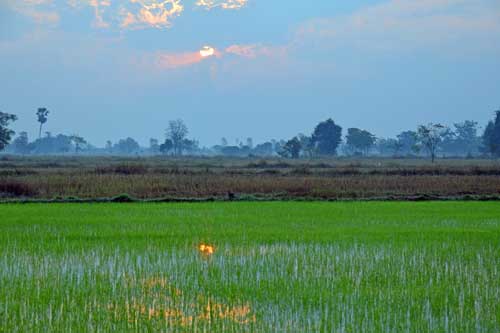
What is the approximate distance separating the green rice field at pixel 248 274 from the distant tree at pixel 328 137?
85.9 meters

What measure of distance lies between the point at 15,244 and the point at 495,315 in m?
9.14

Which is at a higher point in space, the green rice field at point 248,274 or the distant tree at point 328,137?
the distant tree at point 328,137

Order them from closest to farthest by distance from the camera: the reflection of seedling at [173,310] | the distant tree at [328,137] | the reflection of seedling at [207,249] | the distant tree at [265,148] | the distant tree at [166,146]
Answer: the reflection of seedling at [173,310] < the reflection of seedling at [207,249] < the distant tree at [328,137] < the distant tree at [166,146] < the distant tree at [265,148]

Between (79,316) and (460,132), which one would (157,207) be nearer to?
(79,316)

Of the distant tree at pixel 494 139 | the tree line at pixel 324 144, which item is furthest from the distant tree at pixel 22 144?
the distant tree at pixel 494 139

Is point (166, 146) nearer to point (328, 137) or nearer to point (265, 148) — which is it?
point (328, 137)

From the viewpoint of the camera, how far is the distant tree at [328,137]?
102 meters

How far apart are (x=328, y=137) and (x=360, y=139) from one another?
65.3 feet

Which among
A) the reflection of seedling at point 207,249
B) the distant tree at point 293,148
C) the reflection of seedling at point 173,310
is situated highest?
the distant tree at point 293,148

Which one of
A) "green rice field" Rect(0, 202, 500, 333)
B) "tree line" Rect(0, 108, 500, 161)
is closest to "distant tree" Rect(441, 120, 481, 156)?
"tree line" Rect(0, 108, 500, 161)

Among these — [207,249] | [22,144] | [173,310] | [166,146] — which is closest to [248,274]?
[173,310]

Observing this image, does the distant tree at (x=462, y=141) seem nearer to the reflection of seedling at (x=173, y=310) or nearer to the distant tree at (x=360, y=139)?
the distant tree at (x=360, y=139)

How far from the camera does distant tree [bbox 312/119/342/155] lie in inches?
4026

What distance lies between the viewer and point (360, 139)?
394 ft
